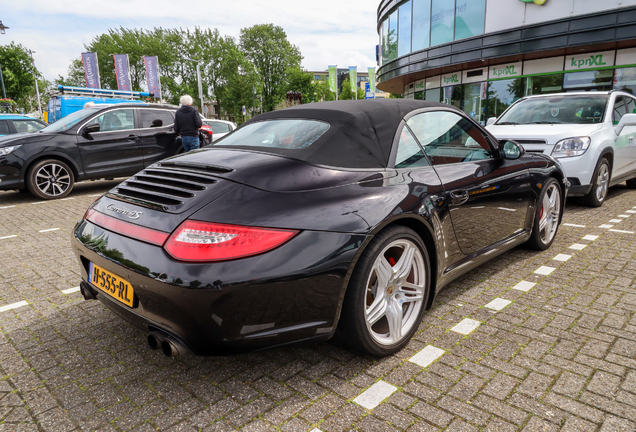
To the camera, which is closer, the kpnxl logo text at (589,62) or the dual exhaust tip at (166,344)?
the dual exhaust tip at (166,344)

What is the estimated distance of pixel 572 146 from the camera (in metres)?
6.04

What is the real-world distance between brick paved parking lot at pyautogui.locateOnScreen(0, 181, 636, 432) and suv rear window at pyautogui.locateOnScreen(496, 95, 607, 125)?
4.00 metres

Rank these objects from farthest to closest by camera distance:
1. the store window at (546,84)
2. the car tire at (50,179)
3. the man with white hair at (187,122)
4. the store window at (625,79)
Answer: the store window at (546,84) < the store window at (625,79) < the man with white hair at (187,122) < the car tire at (50,179)

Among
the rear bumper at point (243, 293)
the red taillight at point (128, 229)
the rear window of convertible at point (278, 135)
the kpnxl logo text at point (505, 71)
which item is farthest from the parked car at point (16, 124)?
the kpnxl logo text at point (505, 71)

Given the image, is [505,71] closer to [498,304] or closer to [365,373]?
[498,304]

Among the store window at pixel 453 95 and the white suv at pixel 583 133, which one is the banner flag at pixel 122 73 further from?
the white suv at pixel 583 133

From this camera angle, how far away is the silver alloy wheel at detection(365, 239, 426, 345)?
7.71 feet

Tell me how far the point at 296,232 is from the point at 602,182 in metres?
6.39

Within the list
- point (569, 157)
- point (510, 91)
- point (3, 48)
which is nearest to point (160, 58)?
point (3, 48)

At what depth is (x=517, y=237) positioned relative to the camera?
380cm

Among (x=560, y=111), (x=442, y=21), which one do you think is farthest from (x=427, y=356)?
(x=442, y=21)

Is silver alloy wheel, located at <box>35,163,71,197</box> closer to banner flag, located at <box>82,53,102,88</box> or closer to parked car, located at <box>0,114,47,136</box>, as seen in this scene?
parked car, located at <box>0,114,47,136</box>

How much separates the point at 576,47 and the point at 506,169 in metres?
16.5

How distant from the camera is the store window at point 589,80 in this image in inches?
648
